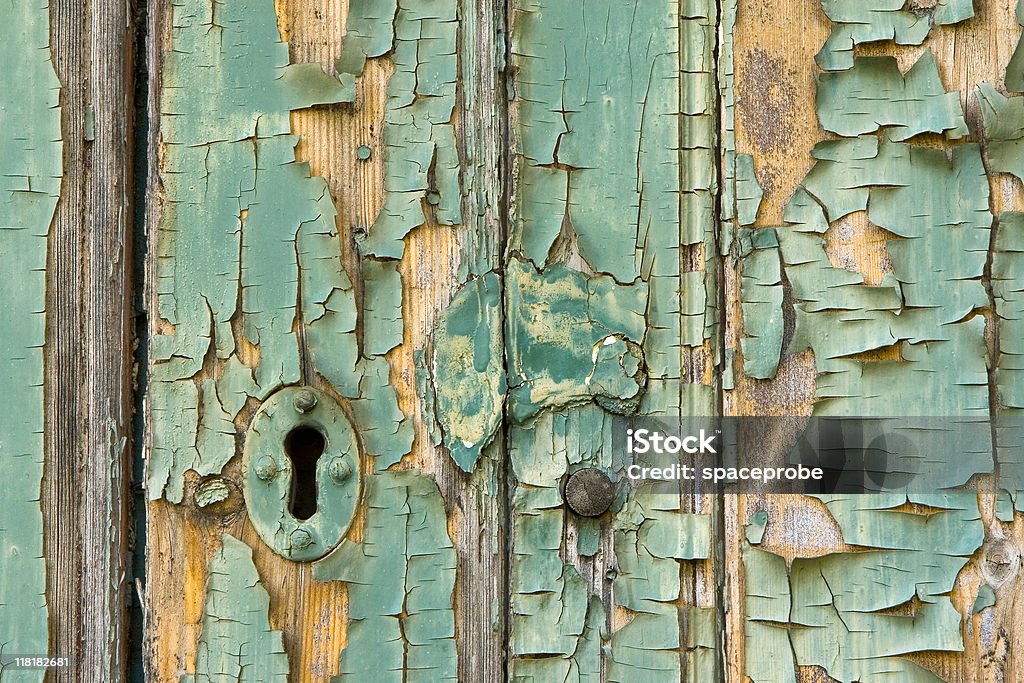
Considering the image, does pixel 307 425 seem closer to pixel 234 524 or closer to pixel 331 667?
pixel 234 524

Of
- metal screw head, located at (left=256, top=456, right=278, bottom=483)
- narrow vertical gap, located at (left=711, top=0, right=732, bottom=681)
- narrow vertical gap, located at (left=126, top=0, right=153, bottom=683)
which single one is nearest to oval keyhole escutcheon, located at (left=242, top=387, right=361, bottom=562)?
metal screw head, located at (left=256, top=456, right=278, bottom=483)

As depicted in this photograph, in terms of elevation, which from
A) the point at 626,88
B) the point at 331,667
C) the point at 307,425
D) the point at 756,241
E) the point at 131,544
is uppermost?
the point at 626,88

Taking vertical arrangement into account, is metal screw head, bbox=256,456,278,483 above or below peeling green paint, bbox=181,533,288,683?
above

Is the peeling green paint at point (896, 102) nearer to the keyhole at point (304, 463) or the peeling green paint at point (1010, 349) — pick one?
the peeling green paint at point (1010, 349)

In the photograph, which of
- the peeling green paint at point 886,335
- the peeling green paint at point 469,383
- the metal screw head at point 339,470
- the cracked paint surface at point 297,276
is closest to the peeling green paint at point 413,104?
the cracked paint surface at point 297,276

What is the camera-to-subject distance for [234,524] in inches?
33.2

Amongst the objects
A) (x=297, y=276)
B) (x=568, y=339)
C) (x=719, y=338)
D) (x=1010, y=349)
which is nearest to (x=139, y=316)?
(x=297, y=276)

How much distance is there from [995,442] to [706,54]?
1.56 ft

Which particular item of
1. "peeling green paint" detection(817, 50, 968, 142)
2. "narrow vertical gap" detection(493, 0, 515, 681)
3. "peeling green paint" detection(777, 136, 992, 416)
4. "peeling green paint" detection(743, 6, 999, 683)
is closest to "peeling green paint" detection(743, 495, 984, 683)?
"peeling green paint" detection(743, 6, 999, 683)

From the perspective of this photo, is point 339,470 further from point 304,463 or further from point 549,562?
point 549,562

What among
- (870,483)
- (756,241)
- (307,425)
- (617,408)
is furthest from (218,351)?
(870,483)

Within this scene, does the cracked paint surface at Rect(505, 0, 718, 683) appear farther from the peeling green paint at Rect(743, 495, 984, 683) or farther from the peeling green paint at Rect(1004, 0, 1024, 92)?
the peeling green paint at Rect(1004, 0, 1024, 92)

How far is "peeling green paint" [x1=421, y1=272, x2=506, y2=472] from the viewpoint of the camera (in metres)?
0.85

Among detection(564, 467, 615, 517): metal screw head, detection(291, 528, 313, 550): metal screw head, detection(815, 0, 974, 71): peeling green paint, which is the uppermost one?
detection(815, 0, 974, 71): peeling green paint
